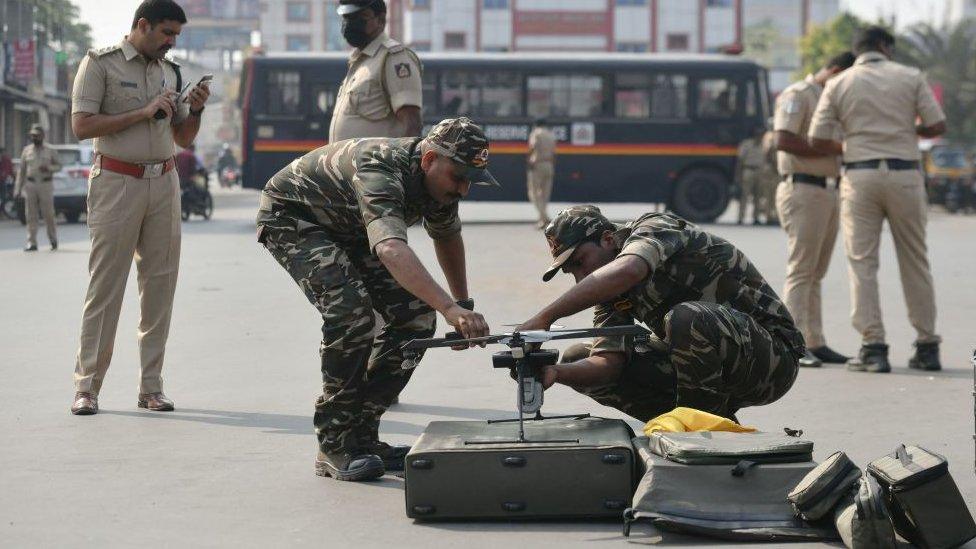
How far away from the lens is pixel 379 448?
19.3ft

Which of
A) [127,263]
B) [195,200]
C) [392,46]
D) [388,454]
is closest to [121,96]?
[127,263]

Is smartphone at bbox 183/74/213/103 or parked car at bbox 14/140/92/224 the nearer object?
smartphone at bbox 183/74/213/103

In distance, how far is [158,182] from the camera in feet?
24.0

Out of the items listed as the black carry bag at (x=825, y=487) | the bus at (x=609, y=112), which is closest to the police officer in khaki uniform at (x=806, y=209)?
the black carry bag at (x=825, y=487)

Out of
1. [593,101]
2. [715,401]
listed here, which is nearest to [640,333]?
[715,401]

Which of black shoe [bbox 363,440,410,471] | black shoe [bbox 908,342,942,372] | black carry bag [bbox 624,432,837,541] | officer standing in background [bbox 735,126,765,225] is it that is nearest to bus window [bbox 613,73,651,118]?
officer standing in background [bbox 735,126,765,225]

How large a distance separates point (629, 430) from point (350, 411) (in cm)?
107

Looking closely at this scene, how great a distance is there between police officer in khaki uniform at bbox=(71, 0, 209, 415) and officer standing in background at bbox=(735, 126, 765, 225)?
20.9m

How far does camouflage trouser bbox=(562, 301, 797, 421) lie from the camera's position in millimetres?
5582

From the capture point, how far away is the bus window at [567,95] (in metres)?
29.1

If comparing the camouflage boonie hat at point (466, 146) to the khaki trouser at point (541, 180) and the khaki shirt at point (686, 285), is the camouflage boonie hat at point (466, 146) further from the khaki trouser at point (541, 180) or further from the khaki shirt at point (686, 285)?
the khaki trouser at point (541, 180)

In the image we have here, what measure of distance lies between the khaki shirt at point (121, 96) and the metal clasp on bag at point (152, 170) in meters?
0.03

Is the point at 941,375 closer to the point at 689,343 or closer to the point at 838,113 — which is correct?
the point at 838,113

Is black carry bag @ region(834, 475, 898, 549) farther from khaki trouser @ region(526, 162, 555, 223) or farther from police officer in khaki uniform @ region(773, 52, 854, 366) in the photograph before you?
khaki trouser @ region(526, 162, 555, 223)
